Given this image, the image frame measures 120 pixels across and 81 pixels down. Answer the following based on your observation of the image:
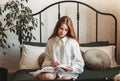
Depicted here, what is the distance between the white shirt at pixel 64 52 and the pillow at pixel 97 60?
0.75 ft

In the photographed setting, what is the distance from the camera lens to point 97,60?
116 inches

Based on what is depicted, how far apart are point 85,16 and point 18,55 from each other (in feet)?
3.20

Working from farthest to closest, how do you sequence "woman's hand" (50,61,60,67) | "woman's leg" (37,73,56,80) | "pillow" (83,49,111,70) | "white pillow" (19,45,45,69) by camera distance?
"white pillow" (19,45,45,69) → "pillow" (83,49,111,70) → "woman's hand" (50,61,60,67) → "woman's leg" (37,73,56,80)

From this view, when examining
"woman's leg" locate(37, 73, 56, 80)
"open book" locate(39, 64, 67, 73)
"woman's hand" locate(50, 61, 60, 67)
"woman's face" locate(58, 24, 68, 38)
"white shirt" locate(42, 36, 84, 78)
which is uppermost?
"woman's face" locate(58, 24, 68, 38)

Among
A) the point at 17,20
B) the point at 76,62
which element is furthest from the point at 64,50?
the point at 17,20

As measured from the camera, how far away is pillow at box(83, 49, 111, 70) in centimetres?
293

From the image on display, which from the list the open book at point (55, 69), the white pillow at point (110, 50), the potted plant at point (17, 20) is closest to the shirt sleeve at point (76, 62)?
the open book at point (55, 69)

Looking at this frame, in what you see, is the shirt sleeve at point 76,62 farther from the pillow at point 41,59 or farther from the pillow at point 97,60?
the pillow at point 41,59

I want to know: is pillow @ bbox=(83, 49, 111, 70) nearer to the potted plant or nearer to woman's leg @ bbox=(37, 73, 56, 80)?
woman's leg @ bbox=(37, 73, 56, 80)

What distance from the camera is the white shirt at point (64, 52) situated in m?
2.72

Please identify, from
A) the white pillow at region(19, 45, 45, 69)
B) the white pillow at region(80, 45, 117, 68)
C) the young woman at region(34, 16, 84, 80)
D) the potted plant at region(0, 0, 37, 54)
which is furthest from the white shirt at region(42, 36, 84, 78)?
the potted plant at region(0, 0, 37, 54)

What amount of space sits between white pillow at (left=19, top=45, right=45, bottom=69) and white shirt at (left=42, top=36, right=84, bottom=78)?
10.4 inches

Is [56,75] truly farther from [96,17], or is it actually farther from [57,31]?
[96,17]

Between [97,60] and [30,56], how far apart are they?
28.2 inches
